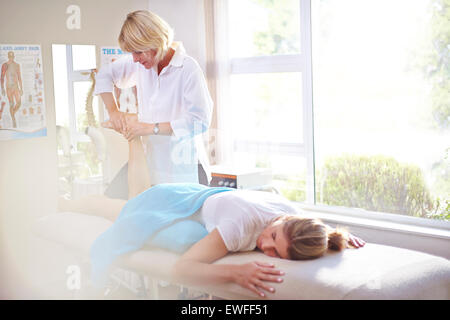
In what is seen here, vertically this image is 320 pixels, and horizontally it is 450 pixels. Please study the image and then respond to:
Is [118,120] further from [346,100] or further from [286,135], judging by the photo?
[346,100]

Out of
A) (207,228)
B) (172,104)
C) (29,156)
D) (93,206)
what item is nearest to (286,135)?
(172,104)

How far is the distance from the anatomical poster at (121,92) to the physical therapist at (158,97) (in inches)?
0.5

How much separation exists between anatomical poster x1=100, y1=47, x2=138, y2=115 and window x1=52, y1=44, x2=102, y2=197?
0.13ft

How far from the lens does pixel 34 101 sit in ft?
4.97

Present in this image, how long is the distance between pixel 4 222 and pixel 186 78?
724 mm

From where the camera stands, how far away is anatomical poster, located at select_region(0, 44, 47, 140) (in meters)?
1.47

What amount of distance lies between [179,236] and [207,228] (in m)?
0.09

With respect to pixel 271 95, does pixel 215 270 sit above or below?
below

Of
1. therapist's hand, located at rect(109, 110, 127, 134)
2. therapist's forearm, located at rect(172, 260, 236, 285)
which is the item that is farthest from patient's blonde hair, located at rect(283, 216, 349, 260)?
therapist's hand, located at rect(109, 110, 127, 134)

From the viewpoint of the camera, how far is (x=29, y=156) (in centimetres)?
152

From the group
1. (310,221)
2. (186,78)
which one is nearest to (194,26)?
(186,78)

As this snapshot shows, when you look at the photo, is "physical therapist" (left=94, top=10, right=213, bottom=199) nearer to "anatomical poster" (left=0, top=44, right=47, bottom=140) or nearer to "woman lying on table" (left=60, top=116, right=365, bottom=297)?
"woman lying on table" (left=60, top=116, right=365, bottom=297)
